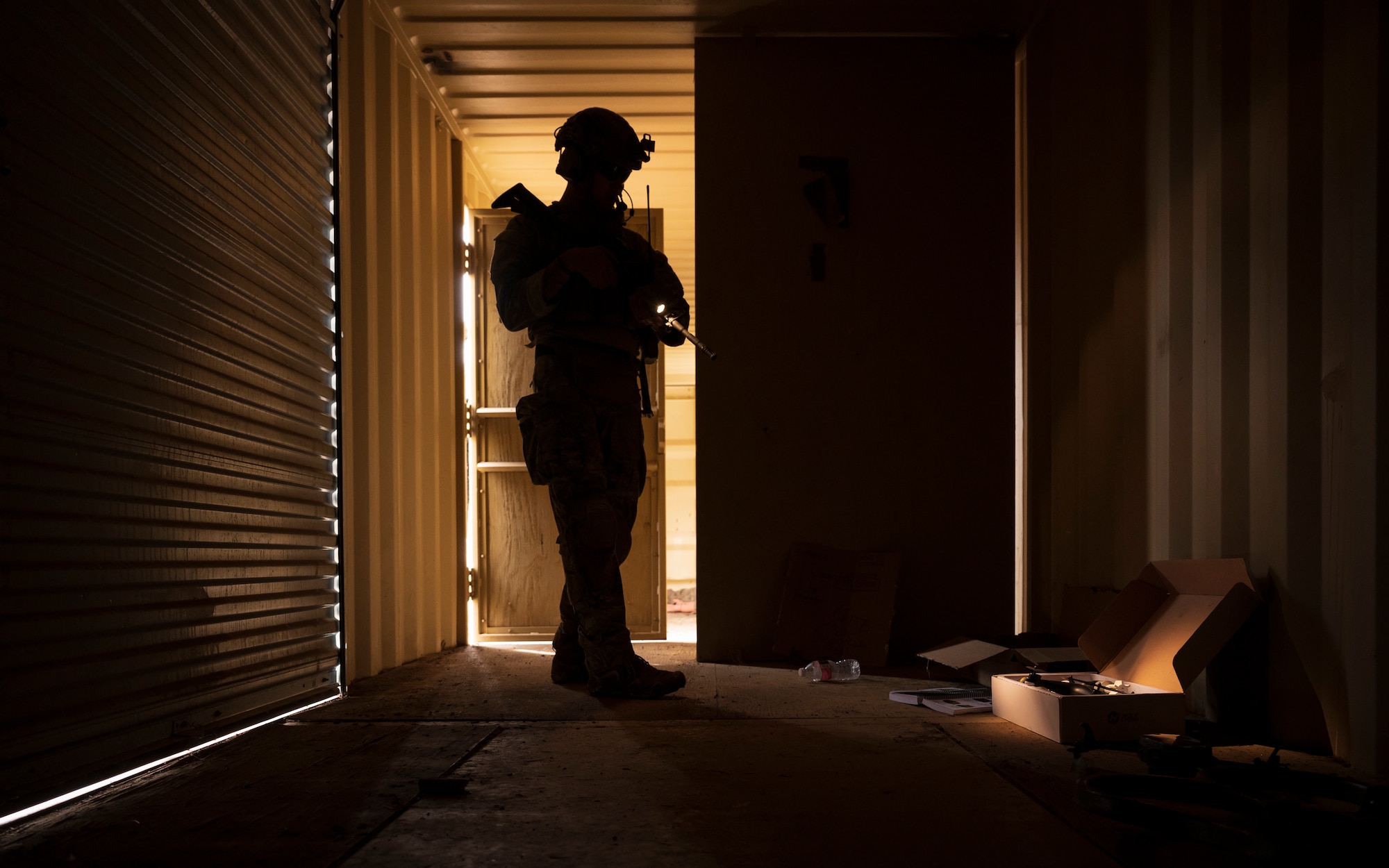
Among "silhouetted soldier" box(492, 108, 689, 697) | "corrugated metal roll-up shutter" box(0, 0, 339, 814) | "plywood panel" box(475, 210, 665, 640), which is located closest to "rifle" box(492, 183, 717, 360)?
"silhouetted soldier" box(492, 108, 689, 697)

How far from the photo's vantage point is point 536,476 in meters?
3.22

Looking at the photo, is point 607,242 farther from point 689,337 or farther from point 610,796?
point 610,796

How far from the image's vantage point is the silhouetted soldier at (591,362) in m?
3.07

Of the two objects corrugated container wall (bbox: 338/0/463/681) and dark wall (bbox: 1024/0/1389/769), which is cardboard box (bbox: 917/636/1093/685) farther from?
corrugated container wall (bbox: 338/0/463/681)

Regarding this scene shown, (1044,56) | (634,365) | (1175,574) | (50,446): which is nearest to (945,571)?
(1175,574)

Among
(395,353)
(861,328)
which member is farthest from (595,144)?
(861,328)

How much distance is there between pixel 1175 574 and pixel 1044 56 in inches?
105

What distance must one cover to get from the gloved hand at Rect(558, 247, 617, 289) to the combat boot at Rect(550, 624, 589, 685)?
1.35 m

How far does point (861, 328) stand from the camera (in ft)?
13.6

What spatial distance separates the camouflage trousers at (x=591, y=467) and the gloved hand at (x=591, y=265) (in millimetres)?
271

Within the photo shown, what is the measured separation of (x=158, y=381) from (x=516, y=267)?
1394 millimetres

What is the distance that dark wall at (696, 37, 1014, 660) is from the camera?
13.4 ft

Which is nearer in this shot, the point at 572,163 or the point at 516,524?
the point at 572,163

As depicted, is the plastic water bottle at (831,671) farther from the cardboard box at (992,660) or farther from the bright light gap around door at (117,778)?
the bright light gap around door at (117,778)
